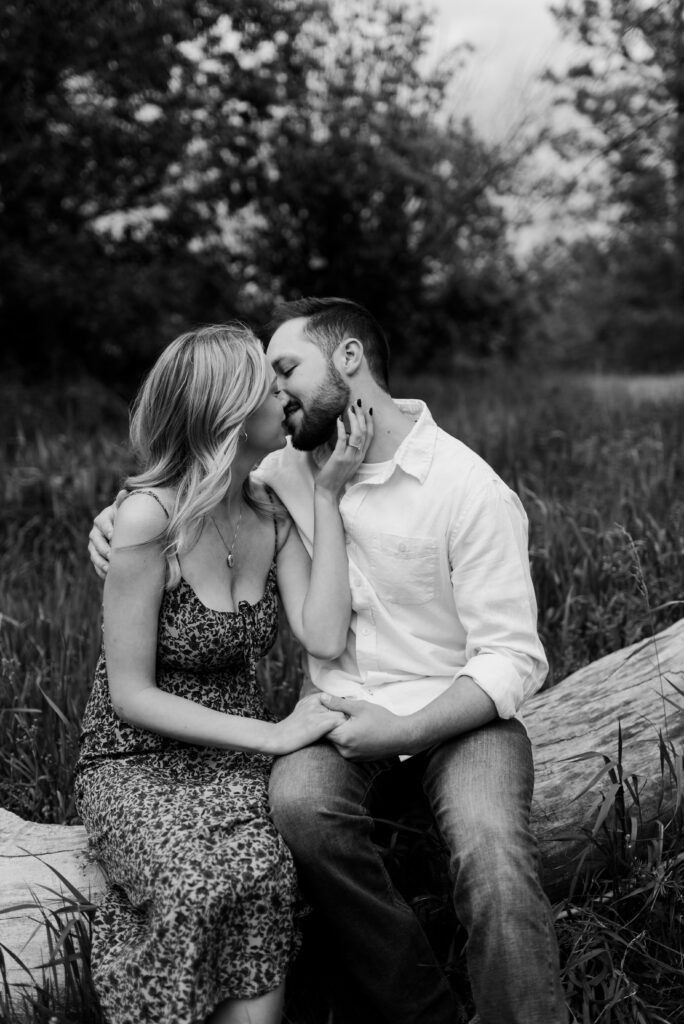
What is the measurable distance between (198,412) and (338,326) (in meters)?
0.63

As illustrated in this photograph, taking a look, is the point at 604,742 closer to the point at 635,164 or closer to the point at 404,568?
the point at 404,568

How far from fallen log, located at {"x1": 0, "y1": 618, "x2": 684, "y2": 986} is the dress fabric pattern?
0.23 m

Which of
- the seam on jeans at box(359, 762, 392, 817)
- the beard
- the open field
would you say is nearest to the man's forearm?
the seam on jeans at box(359, 762, 392, 817)

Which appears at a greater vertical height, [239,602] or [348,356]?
[348,356]

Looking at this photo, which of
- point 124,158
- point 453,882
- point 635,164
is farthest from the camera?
point 635,164

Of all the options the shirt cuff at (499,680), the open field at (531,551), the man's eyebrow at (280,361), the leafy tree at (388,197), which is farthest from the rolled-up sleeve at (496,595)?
the leafy tree at (388,197)

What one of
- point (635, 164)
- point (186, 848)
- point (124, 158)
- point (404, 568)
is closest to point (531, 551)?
point (404, 568)

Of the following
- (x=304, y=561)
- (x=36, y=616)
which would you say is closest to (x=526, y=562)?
(x=304, y=561)

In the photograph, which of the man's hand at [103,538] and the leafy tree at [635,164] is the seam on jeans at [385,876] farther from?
the leafy tree at [635,164]

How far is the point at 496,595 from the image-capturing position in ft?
8.86

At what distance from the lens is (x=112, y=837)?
246 cm

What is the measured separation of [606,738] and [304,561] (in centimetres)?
104

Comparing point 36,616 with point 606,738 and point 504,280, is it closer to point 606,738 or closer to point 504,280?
point 606,738

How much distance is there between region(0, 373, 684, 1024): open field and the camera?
3.35m
